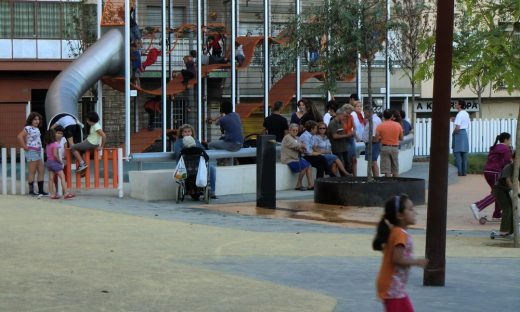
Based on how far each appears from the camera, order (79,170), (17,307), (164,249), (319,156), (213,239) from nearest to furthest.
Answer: (17,307)
(164,249)
(213,239)
(79,170)
(319,156)

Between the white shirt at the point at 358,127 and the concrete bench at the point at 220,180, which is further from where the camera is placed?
the white shirt at the point at 358,127

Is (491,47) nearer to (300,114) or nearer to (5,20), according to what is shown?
(300,114)

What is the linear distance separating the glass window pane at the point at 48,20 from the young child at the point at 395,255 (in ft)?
108

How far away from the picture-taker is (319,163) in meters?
21.4

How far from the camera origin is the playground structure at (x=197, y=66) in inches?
1000

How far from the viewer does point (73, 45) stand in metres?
38.8

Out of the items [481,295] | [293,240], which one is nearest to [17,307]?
[481,295]

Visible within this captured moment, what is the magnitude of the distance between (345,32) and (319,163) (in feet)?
9.25

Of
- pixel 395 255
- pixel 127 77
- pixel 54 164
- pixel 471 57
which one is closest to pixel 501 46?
pixel 471 57

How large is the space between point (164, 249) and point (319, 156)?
875cm

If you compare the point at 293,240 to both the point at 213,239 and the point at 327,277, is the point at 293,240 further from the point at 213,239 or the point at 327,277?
the point at 327,277

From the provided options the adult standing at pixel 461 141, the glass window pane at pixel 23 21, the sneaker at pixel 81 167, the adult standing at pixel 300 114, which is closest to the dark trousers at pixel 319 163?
the adult standing at pixel 300 114

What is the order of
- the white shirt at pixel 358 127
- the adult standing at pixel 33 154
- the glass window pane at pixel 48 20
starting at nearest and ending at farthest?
the adult standing at pixel 33 154 < the white shirt at pixel 358 127 < the glass window pane at pixel 48 20

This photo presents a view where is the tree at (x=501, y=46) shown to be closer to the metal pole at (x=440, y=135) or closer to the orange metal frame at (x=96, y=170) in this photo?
the metal pole at (x=440, y=135)
